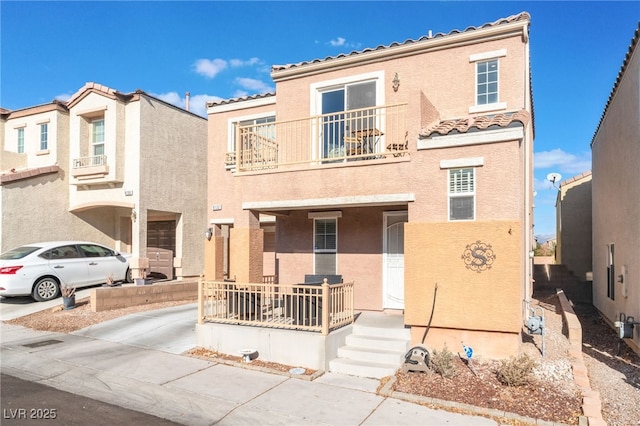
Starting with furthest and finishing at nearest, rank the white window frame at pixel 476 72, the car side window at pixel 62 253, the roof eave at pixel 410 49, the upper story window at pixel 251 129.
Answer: the upper story window at pixel 251 129, the car side window at pixel 62 253, the white window frame at pixel 476 72, the roof eave at pixel 410 49

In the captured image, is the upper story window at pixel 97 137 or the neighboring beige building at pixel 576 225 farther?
the neighboring beige building at pixel 576 225

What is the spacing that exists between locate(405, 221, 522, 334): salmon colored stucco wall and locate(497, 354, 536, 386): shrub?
0.94 metres

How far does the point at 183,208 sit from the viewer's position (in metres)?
17.2

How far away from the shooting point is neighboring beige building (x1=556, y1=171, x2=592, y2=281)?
19.2 m

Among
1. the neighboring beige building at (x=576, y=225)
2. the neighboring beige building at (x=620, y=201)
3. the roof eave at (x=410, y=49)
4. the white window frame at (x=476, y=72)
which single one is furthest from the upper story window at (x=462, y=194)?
the neighboring beige building at (x=576, y=225)

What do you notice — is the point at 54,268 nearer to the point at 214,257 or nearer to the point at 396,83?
the point at 214,257

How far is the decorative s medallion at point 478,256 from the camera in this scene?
782cm

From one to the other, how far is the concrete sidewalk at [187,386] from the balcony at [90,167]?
24.0 ft

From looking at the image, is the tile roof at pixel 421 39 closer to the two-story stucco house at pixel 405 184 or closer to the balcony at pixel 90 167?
the two-story stucco house at pixel 405 184

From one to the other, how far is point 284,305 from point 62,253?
337 inches

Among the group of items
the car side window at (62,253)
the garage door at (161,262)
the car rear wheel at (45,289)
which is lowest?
the car rear wheel at (45,289)

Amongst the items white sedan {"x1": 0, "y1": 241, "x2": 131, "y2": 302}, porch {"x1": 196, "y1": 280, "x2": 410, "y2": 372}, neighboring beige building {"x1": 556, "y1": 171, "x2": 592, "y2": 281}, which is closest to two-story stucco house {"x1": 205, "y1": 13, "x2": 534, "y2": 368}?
porch {"x1": 196, "y1": 280, "x2": 410, "y2": 372}

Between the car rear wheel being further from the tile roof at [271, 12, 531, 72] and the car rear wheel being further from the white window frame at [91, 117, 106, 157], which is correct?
the tile roof at [271, 12, 531, 72]

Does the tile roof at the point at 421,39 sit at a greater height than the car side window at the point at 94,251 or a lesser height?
greater
